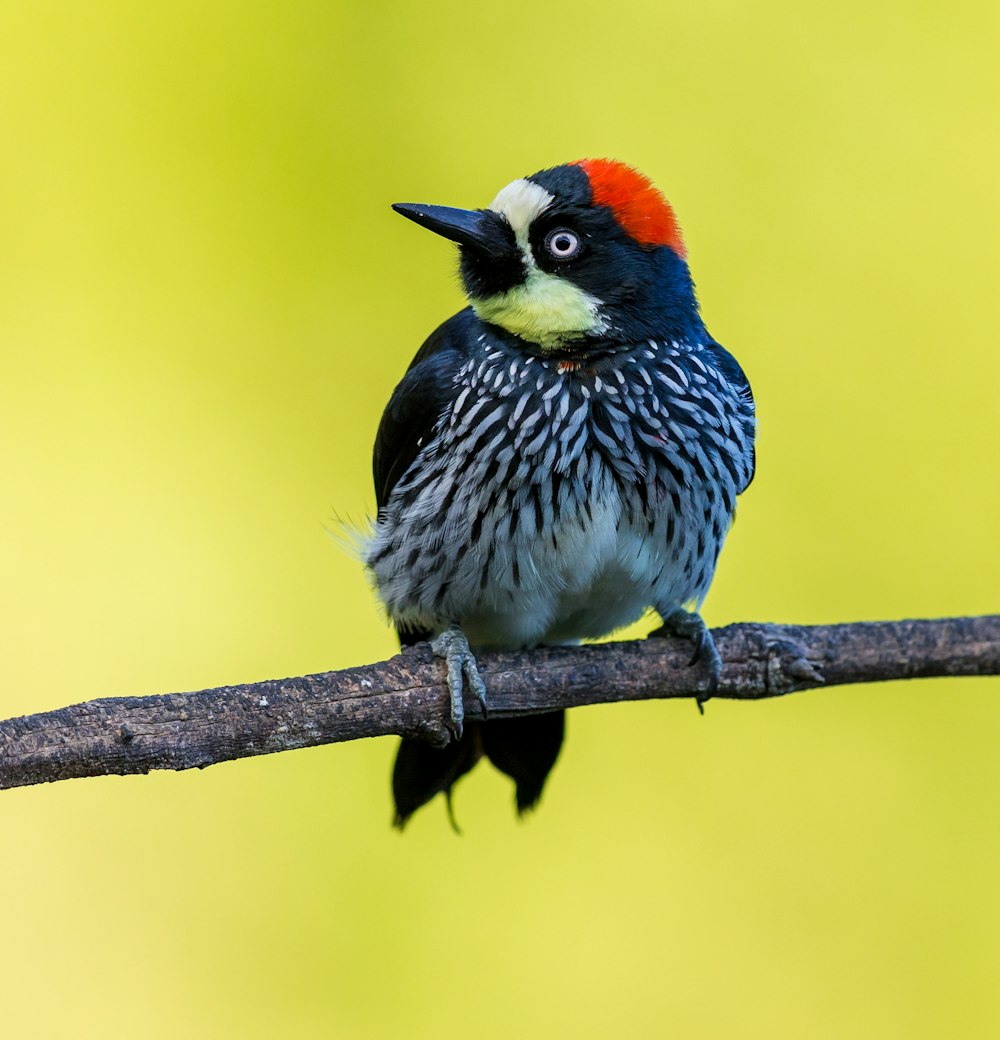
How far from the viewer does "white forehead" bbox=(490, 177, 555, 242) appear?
3129mm

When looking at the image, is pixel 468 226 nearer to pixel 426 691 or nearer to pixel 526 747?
pixel 426 691

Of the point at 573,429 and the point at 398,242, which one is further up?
the point at 398,242

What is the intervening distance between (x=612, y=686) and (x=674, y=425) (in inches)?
26.4

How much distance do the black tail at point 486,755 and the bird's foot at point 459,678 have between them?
0.53 meters

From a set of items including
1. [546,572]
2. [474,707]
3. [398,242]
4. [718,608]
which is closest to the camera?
[474,707]

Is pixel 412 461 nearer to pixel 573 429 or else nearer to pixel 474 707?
pixel 573 429

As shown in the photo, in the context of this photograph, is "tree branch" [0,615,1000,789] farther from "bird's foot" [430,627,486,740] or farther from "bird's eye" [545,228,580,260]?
"bird's eye" [545,228,580,260]

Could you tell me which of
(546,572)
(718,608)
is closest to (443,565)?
(546,572)

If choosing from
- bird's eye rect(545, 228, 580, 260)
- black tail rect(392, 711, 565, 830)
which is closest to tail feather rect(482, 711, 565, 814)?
black tail rect(392, 711, 565, 830)

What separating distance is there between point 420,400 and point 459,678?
77cm

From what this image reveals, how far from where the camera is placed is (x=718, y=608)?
4598 mm

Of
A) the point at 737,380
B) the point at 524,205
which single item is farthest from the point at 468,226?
the point at 737,380

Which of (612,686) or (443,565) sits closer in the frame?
(612,686)

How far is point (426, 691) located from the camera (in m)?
3.02
